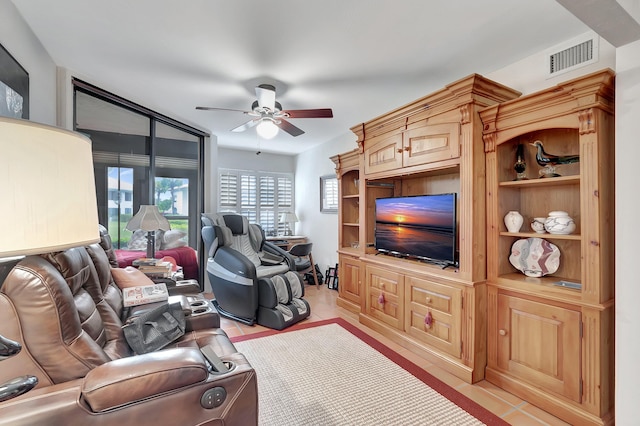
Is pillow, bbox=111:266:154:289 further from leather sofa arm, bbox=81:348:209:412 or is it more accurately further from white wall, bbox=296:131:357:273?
white wall, bbox=296:131:357:273

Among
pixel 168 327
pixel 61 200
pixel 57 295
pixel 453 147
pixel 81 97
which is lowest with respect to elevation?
pixel 168 327

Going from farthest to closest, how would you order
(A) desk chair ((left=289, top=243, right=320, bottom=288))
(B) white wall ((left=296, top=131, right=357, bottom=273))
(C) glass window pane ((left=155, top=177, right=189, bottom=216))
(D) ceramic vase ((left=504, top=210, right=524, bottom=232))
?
(B) white wall ((left=296, top=131, right=357, bottom=273))
(A) desk chair ((left=289, top=243, right=320, bottom=288))
(C) glass window pane ((left=155, top=177, right=189, bottom=216))
(D) ceramic vase ((left=504, top=210, right=524, bottom=232))

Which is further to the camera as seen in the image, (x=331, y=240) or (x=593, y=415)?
(x=331, y=240)

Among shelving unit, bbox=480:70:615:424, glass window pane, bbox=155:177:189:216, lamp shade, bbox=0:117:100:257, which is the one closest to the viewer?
lamp shade, bbox=0:117:100:257

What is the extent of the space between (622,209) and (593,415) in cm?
120

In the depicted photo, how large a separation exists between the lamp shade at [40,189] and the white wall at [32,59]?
1.80m

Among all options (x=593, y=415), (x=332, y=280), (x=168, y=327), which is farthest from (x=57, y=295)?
(x=332, y=280)

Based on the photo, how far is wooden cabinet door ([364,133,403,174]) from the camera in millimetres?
2916

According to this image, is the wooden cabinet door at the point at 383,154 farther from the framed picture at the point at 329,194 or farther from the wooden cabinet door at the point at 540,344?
the framed picture at the point at 329,194

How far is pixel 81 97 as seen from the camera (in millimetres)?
2961

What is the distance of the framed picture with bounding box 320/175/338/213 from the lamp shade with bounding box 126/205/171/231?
8.61 ft

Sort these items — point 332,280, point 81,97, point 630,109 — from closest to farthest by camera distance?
point 630,109 < point 81,97 < point 332,280

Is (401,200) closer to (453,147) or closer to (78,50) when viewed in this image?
(453,147)

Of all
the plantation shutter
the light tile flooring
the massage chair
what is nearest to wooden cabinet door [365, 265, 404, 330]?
the light tile flooring
